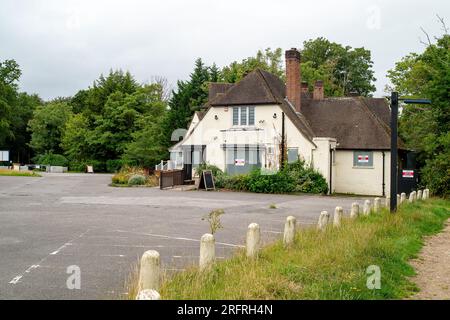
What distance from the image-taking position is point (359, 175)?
32.9m

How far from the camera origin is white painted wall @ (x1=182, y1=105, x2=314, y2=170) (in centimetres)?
3247

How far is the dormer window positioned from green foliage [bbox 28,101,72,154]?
50661mm

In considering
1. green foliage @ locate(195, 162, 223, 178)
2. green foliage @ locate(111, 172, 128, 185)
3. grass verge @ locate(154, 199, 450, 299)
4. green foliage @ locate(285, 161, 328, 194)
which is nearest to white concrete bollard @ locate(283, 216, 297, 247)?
grass verge @ locate(154, 199, 450, 299)

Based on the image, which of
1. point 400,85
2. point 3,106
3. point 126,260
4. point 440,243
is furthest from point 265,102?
point 3,106

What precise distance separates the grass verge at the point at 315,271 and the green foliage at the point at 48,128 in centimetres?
7277

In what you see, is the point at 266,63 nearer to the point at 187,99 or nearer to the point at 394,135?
the point at 187,99

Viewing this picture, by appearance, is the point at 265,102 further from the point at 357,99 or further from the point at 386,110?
the point at 386,110

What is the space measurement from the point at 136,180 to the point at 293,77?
525 inches

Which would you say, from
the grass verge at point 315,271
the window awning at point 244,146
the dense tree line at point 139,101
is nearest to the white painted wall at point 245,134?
the window awning at point 244,146

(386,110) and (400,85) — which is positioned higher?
(400,85)

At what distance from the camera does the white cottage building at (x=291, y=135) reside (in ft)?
106

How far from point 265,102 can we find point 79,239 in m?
22.9

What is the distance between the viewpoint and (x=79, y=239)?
11.8 m

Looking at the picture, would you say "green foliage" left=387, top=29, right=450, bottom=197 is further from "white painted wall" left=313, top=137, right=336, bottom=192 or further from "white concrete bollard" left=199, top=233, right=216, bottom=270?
"white concrete bollard" left=199, top=233, right=216, bottom=270
